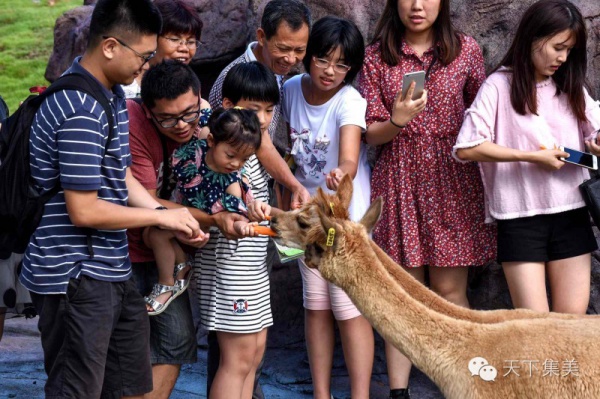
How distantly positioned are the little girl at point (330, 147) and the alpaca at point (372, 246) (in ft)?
3.23

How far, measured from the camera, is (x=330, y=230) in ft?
12.5

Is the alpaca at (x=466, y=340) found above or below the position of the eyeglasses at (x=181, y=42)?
below

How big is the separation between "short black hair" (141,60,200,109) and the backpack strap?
546 mm

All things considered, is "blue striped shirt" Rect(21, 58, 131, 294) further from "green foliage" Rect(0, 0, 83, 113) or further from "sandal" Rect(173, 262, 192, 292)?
"green foliage" Rect(0, 0, 83, 113)

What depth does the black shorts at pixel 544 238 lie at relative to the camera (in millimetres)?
5016

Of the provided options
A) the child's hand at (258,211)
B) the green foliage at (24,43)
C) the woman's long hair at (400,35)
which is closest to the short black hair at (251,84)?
the child's hand at (258,211)

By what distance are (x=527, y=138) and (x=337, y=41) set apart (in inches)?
47.1

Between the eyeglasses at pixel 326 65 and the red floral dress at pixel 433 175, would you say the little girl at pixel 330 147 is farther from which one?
the red floral dress at pixel 433 175

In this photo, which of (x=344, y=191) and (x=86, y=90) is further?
(x=344, y=191)

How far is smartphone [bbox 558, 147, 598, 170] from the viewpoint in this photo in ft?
16.1

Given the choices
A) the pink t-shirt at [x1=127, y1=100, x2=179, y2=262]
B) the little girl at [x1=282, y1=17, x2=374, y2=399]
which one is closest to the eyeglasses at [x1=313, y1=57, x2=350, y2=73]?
the little girl at [x1=282, y1=17, x2=374, y2=399]

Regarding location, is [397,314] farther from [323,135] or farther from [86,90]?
[323,135]

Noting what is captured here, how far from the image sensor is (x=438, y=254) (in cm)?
527

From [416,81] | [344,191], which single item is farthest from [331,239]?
[416,81]
